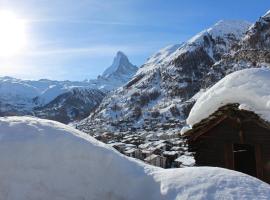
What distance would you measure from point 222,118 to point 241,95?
1041 millimetres

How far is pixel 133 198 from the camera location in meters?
5.75

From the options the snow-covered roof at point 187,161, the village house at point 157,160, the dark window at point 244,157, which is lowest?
the village house at point 157,160

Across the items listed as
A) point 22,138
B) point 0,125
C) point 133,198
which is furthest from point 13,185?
point 133,198

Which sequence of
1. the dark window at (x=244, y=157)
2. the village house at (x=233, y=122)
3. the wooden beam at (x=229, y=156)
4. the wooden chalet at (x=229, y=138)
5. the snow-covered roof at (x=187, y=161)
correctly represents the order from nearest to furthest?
A: the village house at (x=233, y=122) < the wooden chalet at (x=229, y=138) < the wooden beam at (x=229, y=156) < the dark window at (x=244, y=157) < the snow-covered roof at (x=187, y=161)

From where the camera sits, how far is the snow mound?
11164 mm

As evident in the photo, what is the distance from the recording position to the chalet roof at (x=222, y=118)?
37.6ft

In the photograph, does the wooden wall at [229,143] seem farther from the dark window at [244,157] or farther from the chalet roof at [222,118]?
the dark window at [244,157]

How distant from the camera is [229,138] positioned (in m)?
12.5

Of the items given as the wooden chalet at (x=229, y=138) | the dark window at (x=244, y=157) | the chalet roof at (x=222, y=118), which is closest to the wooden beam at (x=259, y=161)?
the wooden chalet at (x=229, y=138)

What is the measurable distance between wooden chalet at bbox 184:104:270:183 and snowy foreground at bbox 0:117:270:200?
605 centimetres

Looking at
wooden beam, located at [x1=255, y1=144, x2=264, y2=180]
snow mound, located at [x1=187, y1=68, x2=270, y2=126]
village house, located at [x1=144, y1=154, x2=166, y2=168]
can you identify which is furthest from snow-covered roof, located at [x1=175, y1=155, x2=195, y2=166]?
village house, located at [x1=144, y1=154, x2=166, y2=168]

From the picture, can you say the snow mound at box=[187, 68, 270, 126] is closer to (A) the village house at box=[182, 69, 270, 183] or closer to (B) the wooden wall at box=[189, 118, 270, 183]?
(A) the village house at box=[182, 69, 270, 183]

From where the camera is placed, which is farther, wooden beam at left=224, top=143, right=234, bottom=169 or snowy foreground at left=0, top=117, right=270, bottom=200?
wooden beam at left=224, top=143, right=234, bottom=169

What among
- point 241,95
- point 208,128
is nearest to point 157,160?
point 208,128
